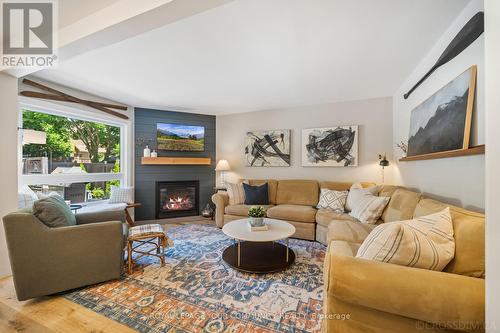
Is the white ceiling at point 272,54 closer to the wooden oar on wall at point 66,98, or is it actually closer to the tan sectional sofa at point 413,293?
the wooden oar on wall at point 66,98

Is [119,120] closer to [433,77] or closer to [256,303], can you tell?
[256,303]

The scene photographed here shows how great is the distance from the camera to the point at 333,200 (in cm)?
312

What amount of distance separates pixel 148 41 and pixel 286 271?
2.73 meters

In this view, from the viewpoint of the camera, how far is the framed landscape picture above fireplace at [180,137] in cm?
413

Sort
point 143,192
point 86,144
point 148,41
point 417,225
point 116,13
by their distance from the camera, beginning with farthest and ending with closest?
point 143,192, point 86,144, point 148,41, point 116,13, point 417,225

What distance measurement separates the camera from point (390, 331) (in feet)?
3.11

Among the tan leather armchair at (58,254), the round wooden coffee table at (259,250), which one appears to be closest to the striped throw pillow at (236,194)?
the round wooden coffee table at (259,250)

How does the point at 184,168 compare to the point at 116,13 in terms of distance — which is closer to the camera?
the point at 116,13

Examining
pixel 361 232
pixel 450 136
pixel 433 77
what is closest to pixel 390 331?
pixel 361 232

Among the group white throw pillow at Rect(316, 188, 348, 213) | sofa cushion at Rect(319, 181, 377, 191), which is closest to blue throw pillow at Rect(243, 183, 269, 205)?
white throw pillow at Rect(316, 188, 348, 213)

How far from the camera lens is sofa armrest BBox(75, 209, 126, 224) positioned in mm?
2191

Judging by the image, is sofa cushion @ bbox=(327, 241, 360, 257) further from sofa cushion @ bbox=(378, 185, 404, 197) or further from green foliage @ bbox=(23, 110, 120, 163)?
green foliage @ bbox=(23, 110, 120, 163)

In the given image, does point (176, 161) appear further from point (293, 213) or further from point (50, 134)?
point (293, 213)

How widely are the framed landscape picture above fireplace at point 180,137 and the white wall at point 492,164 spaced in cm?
426
